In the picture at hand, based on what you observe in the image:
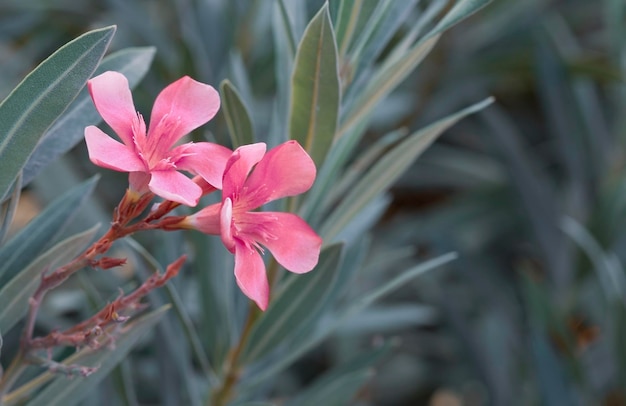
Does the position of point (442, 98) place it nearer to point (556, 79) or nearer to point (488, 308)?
point (556, 79)

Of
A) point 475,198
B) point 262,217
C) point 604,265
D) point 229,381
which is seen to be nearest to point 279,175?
point 262,217

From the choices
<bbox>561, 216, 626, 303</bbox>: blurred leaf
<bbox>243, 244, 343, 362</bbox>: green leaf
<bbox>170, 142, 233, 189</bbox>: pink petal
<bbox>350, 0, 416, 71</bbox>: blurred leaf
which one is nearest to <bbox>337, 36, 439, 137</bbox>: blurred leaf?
<bbox>350, 0, 416, 71</bbox>: blurred leaf

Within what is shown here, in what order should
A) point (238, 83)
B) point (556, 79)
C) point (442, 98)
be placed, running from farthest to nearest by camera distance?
point (442, 98) → point (556, 79) → point (238, 83)

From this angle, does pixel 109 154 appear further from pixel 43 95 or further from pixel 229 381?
pixel 229 381

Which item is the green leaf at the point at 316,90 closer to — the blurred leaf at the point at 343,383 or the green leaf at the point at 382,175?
the green leaf at the point at 382,175

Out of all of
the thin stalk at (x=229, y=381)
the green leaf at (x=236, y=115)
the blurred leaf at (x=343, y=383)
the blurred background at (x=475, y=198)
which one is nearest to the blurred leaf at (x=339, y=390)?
the blurred leaf at (x=343, y=383)

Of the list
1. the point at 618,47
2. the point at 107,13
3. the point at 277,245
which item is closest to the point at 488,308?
the point at 618,47
